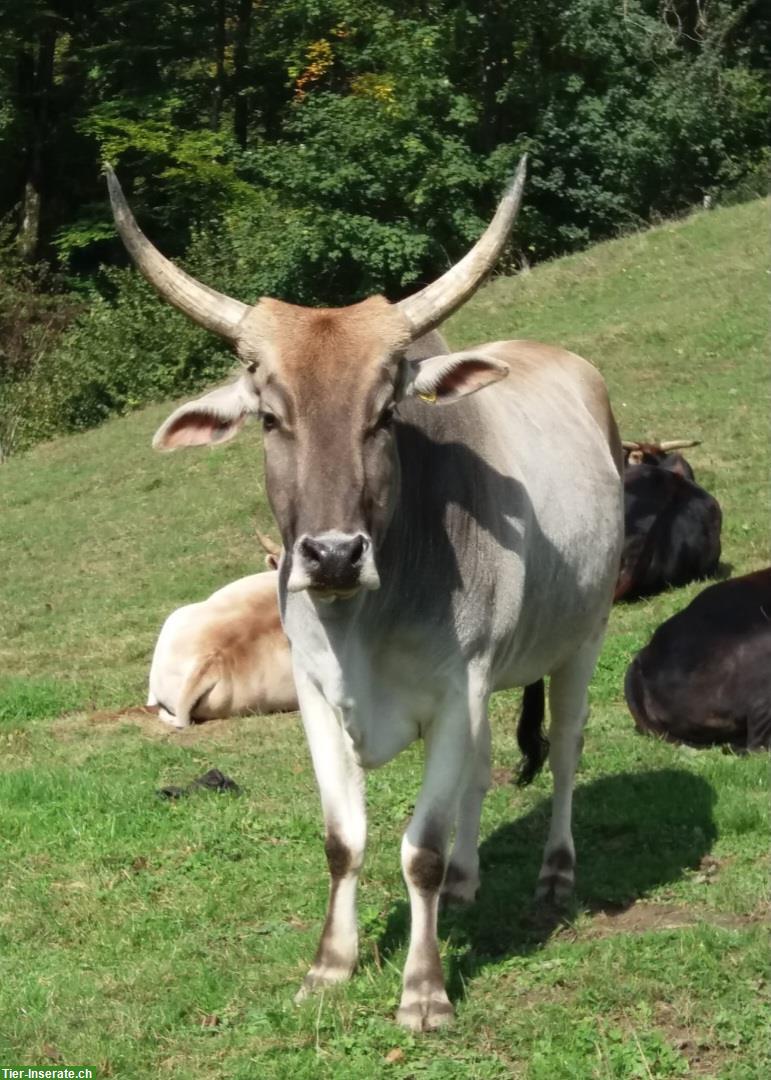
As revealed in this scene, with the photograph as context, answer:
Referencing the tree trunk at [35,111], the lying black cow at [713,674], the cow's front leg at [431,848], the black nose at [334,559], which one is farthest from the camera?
the tree trunk at [35,111]

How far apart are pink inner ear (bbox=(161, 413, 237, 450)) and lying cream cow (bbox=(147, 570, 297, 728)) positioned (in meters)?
4.68

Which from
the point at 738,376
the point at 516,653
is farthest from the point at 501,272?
the point at 516,653

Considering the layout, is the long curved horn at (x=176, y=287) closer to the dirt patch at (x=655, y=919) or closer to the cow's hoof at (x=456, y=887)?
the cow's hoof at (x=456, y=887)

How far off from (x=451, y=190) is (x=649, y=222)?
4.38 metres

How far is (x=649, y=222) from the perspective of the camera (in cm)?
3384

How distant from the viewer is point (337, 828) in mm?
5770

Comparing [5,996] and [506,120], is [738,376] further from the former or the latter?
[506,120]

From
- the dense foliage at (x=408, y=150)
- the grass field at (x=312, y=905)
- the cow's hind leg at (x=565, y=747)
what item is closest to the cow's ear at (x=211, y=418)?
the grass field at (x=312, y=905)

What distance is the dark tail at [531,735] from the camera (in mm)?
7336

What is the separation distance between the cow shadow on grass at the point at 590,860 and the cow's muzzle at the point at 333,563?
61.6 inches

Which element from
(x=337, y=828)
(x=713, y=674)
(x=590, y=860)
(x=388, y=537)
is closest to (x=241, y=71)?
(x=713, y=674)

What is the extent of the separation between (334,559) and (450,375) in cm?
101

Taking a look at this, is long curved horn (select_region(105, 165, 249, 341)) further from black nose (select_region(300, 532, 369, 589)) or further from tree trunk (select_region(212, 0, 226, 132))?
tree trunk (select_region(212, 0, 226, 132))

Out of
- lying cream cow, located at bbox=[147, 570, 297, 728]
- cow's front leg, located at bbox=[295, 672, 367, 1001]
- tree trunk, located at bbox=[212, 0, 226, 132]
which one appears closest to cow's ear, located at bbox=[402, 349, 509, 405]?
cow's front leg, located at bbox=[295, 672, 367, 1001]
